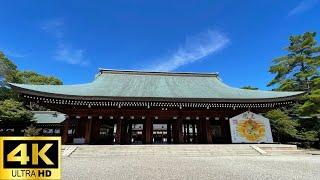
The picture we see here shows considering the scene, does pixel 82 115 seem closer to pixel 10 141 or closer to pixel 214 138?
pixel 214 138

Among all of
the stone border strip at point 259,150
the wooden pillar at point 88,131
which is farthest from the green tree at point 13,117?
the stone border strip at point 259,150

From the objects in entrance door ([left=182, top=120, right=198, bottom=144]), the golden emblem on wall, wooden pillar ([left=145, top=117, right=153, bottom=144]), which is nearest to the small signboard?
the golden emblem on wall

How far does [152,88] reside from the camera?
18562 mm

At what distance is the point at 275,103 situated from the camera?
1630 centimetres

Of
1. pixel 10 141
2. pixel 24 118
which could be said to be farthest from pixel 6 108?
pixel 10 141

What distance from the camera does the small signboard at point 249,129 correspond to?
1603 cm

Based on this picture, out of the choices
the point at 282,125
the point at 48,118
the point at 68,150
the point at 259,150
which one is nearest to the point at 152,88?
the point at 68,150

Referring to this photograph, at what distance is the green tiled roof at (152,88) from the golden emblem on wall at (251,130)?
1.74 metres

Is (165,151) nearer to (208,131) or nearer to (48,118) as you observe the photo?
(208,131)

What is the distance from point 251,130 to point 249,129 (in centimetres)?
14

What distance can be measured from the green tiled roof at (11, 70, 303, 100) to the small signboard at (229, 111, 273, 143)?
1422mm

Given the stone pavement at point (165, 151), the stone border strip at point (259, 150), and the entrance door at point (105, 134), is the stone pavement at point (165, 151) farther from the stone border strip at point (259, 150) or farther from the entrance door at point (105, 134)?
the entrance door at point (105, 134)

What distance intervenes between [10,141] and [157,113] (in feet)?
45.8

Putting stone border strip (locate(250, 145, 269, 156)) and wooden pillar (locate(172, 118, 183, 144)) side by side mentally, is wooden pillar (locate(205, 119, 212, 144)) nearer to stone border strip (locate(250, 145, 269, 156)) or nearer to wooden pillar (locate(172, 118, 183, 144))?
wooden pillar (locate(172, 118, 183, 144))
